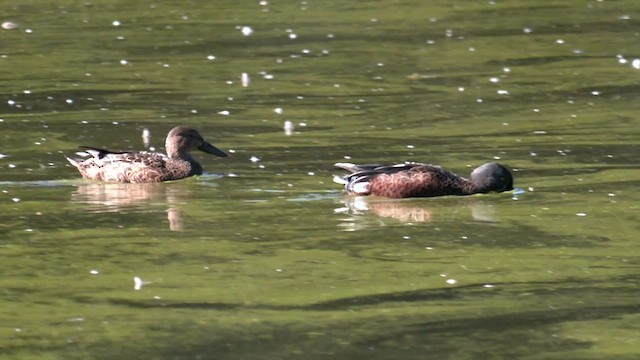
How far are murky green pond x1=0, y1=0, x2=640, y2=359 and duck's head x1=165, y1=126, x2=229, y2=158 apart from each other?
0.51 ft

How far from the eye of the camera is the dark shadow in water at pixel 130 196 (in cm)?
898

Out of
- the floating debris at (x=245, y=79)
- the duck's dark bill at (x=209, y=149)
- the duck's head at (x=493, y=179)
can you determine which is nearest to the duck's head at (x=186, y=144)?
the duck's dark bill at (x=209, y=149)

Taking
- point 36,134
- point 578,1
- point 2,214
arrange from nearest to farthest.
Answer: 1. point 2,214
2. point 36,134
3. point 578,1

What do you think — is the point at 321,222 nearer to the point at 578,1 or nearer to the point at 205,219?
the point at 205,219

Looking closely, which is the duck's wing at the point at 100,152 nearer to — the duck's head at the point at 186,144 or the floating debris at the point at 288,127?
the duck's head at the point at 186,144

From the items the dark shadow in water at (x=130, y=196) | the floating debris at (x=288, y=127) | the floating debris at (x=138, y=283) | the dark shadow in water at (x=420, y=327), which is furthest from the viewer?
the floating debris at (x=288, y=127)

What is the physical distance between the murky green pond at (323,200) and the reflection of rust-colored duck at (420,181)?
0.07 m

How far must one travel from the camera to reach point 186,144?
1023 cm

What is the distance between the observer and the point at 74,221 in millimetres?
8594

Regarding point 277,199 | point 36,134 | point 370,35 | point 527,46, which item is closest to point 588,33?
point 527,46

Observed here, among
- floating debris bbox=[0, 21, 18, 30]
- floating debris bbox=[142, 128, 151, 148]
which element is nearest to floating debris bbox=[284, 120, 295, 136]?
floating debris bbox=[142, 128, 151, 148]

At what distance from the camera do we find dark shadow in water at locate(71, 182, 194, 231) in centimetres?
898

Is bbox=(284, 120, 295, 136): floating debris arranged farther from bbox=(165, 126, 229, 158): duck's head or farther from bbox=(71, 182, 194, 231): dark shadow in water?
bbox=(71, 182, 194, 231): dark shadow in water

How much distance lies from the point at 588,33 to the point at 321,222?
8.41 meters
